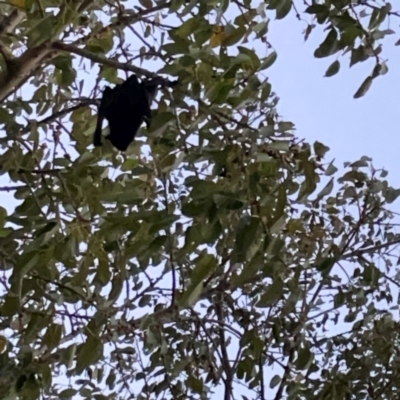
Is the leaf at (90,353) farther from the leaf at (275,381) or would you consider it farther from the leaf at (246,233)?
the leaf at (275,381)

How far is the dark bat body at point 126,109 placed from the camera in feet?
3.71

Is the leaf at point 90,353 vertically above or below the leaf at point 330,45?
below

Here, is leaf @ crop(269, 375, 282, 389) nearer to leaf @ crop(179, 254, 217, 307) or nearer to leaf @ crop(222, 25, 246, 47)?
leaf @ crop(179, 254, 217, 307)

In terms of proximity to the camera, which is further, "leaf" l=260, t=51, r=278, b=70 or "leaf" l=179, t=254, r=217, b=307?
"leaf" l=260, t=51, r=278, b=70

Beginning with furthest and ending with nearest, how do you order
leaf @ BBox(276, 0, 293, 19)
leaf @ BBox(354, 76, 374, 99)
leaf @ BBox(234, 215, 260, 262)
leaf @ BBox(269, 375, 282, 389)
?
1. leaf @ BBox(269, 375, 282, 389)
2. leaf @ BBox(354, 76, 374, 99)
3. leaf @ BBox(276, 0, 293, 19)
4. leaf @ BBox(234, 215, 260, 262)

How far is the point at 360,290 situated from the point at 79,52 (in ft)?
3.04

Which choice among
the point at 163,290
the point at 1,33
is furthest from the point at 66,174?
the point at 163,290

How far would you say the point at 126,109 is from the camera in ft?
3.79

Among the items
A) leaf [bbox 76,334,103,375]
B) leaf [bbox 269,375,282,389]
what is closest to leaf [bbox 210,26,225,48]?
leaf [bbox 76,334,103,375]

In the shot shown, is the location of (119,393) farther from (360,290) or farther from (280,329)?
(360,290)

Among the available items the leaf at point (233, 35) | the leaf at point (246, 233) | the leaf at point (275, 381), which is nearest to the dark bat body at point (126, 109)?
the leaf at point (233, 35)

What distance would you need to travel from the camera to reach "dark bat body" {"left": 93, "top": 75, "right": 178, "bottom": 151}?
113 cm

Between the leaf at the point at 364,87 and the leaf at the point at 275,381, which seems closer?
the leaf at the point at 364,87

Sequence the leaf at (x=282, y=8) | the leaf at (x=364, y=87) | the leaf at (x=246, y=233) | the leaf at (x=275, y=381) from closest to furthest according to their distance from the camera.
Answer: the leaf at (x=246, y=233) → the leaf at (x=282, y=8) → the leaf at (x=364, y=87) → the leaf at (x=275, y=381)
